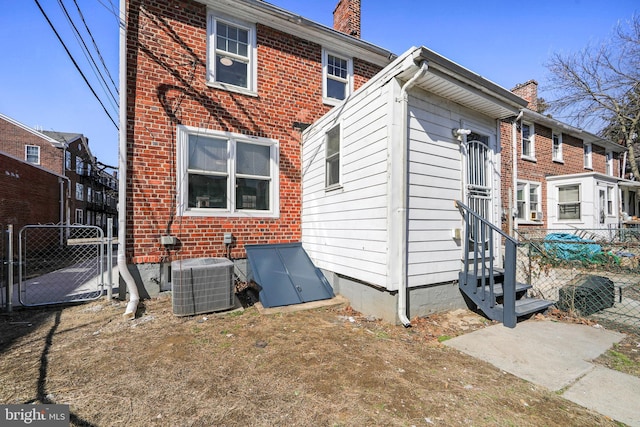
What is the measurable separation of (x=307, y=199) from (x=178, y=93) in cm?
339

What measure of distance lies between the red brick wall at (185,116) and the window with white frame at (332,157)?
1215 mm

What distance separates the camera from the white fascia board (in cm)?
618

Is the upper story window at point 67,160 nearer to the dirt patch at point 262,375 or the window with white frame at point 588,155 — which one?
the dirt patch at point 262,375

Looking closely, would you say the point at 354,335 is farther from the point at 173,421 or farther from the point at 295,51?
the point at 295,51

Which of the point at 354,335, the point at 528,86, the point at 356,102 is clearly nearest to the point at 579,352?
the point at 354,335

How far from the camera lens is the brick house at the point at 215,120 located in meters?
5.51

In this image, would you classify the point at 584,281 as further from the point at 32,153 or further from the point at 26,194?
the point at 32,153

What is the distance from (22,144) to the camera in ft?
70.3

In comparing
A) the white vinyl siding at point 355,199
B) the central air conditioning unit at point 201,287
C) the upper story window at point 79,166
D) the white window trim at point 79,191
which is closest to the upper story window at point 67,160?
the upper story window at point 79,166

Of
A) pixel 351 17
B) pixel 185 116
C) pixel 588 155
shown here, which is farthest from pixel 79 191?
pixel 588 155

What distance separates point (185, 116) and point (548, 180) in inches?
587

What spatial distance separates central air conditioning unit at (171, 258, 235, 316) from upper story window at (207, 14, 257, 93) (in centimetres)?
387

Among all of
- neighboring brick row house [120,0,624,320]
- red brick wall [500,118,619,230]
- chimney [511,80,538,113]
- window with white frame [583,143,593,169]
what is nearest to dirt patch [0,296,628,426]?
neighboring brick row house [120,0,624,320]

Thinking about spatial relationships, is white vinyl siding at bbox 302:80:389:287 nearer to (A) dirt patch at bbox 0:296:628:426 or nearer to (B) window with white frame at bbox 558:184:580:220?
(A) dirt patch at bbox 0:296:628:426
